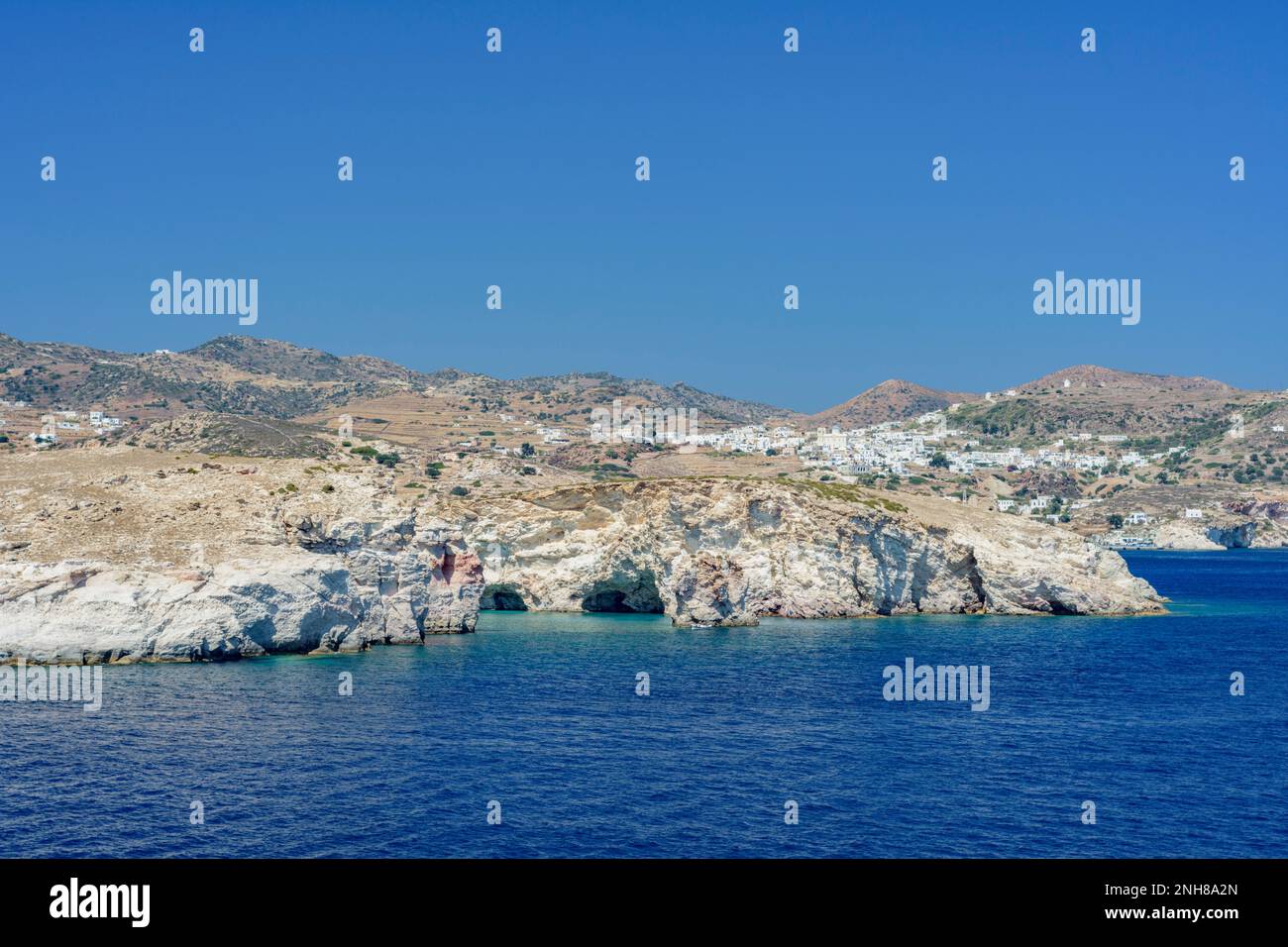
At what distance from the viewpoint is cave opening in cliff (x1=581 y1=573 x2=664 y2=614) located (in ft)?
267

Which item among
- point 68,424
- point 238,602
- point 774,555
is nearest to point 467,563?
point 238,602

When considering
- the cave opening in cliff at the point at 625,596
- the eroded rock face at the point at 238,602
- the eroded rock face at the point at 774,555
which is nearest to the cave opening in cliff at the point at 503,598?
the eroded rock face at the point at 774,555

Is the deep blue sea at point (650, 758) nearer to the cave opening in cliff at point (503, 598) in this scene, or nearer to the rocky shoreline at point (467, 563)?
the rocky shoreline at point (467, 563)

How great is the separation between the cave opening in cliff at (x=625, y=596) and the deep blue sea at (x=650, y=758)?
67.9 ft

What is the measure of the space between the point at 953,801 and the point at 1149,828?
507 centimetres

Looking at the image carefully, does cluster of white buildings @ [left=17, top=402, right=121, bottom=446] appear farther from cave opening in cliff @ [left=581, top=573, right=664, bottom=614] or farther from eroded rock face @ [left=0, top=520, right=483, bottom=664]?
eroded rock face @ [left=0, top=520, right=483, bottom=664]

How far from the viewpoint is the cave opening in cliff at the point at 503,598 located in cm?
8312

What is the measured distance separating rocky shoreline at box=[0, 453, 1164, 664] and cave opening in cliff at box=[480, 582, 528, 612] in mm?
152

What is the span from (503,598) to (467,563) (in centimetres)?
1677

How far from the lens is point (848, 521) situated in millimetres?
76812

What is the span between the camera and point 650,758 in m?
36.9

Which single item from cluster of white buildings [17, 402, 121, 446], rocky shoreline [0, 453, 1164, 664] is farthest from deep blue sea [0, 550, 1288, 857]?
cluster of white buildings [17, 402, 121, 446]
